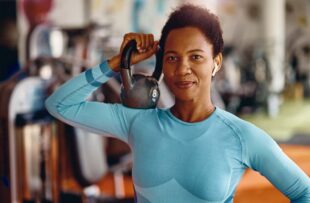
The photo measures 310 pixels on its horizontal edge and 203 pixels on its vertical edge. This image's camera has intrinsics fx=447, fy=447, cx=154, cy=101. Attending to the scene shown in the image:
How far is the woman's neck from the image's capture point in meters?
0.90

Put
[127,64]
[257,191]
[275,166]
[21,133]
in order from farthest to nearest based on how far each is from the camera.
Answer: [257,191] < [21,133] < [127,64] < [275,166]

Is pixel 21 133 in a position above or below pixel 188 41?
below

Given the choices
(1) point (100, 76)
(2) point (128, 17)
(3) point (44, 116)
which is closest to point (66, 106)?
(1) point (100, 76)

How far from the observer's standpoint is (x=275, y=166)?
83 cm

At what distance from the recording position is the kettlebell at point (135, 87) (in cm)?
92

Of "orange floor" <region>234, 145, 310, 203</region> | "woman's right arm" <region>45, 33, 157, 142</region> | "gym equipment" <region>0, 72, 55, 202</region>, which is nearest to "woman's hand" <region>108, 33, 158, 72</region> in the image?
"woman's right arm" <region>45, 33, 157, 142</region>

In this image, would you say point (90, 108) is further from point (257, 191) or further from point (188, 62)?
point (257, 191)

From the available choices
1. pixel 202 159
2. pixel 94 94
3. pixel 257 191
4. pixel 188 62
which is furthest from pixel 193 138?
pixel 257 191

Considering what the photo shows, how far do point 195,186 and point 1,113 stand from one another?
1.90 meters

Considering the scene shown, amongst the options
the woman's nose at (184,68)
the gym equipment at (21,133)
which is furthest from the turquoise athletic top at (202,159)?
the gym equipment at (21,133)

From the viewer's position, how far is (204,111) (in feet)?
2.99

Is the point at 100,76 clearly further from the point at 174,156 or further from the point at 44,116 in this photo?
the point at 44,116

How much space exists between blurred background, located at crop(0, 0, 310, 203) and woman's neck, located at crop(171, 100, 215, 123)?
20 centimetres

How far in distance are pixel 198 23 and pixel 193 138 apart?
22cm
